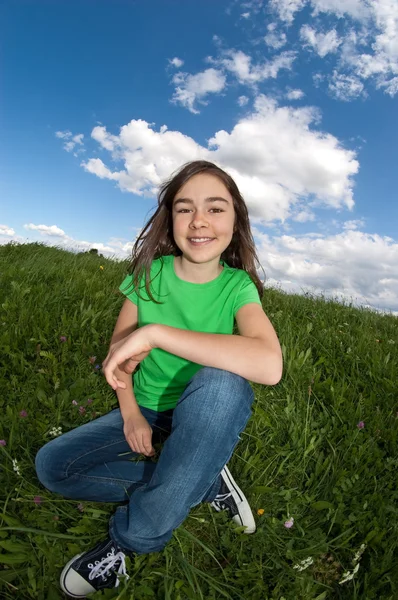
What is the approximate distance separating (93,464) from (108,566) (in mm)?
545

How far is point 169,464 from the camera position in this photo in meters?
2.07

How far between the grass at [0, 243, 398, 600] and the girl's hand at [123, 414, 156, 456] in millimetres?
418

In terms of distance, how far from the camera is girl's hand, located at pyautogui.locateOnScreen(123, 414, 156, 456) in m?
2.55

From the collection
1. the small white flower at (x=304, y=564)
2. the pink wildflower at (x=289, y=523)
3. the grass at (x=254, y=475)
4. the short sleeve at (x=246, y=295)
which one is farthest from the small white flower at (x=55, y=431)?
the small white flower at (x=304, y=564)

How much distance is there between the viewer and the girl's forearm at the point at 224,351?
6.73 feet

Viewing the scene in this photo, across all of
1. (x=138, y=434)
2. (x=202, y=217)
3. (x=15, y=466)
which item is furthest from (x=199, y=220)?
(x=15, y=466)

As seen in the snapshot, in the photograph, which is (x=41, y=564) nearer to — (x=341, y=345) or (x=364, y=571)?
(x=364, y=571)

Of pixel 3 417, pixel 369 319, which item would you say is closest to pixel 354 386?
pixel 369 319

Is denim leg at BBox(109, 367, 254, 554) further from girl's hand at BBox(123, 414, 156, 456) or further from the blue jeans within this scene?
girl's hand at BBox(123, 414, 156, 456)

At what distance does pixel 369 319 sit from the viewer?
5875mm

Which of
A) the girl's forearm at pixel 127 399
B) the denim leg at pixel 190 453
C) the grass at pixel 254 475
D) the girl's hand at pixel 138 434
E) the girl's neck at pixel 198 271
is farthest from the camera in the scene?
the girl's neck at pixel 198 271

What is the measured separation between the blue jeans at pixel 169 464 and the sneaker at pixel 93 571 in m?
0.08

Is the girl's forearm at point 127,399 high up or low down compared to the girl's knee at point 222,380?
down

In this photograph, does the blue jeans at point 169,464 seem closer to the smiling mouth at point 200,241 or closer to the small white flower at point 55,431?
the small white flower at point 55,431
